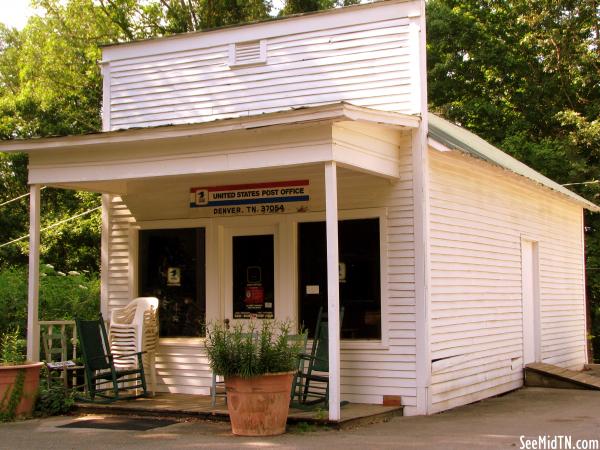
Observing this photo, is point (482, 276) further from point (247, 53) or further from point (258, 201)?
point (247, 53)

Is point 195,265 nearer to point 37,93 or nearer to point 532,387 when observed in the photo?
point 532,387

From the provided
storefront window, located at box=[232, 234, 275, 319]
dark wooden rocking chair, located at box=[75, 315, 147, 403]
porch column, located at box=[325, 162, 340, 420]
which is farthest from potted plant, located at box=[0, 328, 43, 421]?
porch column, located at box=[325, 162, 340, 420]

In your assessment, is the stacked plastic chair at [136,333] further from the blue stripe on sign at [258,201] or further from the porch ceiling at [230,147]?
the porch ceiling at [230,147]

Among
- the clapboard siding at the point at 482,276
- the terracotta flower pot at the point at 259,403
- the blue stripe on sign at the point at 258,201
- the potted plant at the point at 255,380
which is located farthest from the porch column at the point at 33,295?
the clapboard siding at the point at 482,276

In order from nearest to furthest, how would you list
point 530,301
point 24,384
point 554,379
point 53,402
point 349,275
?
point 24,384 → point 53,402 → point 349,275 → point 554,379 → point 530,301

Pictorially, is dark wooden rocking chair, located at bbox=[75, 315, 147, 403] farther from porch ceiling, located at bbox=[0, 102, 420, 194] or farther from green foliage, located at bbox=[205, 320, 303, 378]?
green foliage, located at bbox=[205, 320, 303, 378]

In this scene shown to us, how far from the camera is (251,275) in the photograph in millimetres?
11547

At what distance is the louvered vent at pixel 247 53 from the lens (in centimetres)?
1202

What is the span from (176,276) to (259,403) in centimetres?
391

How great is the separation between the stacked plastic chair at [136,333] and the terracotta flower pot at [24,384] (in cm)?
123

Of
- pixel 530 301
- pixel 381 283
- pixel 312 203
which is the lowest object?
pixel 530 301

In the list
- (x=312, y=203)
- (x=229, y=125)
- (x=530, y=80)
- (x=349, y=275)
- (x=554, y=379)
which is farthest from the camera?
(x=530, y=80)

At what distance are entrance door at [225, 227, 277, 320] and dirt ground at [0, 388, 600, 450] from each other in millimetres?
A: 2294

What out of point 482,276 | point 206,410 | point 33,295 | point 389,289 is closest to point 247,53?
point 389,289
